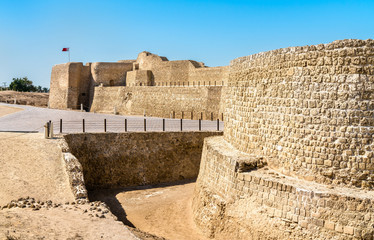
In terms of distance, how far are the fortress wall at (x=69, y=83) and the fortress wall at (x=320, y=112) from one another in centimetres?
3009

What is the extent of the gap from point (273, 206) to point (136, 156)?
30.1 feet

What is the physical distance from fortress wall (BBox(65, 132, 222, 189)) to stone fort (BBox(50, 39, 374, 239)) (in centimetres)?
524

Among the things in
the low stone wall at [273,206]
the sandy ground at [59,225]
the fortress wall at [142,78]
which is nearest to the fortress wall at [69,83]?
the fortress wall at [142,78]

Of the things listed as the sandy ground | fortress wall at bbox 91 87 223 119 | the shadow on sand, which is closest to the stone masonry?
the sandy ground

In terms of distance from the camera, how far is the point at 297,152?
8992mm

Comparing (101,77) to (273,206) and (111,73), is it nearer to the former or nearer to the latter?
(111,73)

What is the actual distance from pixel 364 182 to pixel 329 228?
4.67 ft

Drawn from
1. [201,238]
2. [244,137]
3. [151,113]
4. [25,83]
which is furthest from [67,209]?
[25,83]

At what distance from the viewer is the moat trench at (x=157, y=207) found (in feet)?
36.9

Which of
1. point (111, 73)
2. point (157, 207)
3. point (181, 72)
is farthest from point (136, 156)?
point (111, 73)

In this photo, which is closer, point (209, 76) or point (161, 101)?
point (209, 76)

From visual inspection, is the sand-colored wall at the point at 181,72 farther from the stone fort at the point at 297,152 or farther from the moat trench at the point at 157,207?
the stone fort at the point at 297,152

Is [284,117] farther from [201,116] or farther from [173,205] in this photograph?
[201,116]

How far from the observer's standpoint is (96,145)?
15.8m
